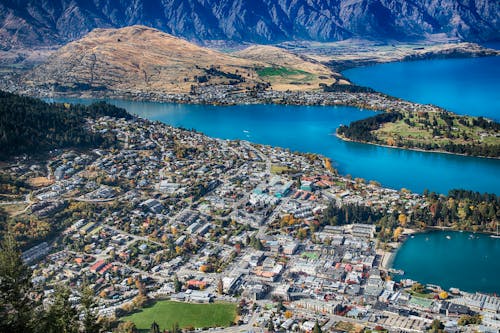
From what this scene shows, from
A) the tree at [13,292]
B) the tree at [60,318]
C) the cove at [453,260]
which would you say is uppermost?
the tree at [13,292]

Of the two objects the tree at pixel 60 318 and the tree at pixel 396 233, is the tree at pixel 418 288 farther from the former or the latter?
the tree at pixel 60 318

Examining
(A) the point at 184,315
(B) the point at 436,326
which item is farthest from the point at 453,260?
(A) the point at 184,315

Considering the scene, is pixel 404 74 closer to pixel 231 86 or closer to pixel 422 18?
pixel 231 86

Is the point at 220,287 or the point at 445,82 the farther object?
the point at 445,82

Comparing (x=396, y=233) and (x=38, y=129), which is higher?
(x=38, y=129)

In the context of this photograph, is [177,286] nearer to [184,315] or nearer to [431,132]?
[184,315]

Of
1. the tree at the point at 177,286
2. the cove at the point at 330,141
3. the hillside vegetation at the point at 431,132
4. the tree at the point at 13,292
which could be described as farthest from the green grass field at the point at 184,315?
the hillside vegetation at the point at 431,132

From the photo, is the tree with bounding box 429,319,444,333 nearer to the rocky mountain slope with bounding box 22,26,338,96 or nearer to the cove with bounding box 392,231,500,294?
the cove with bounding box 392,231,500,294
